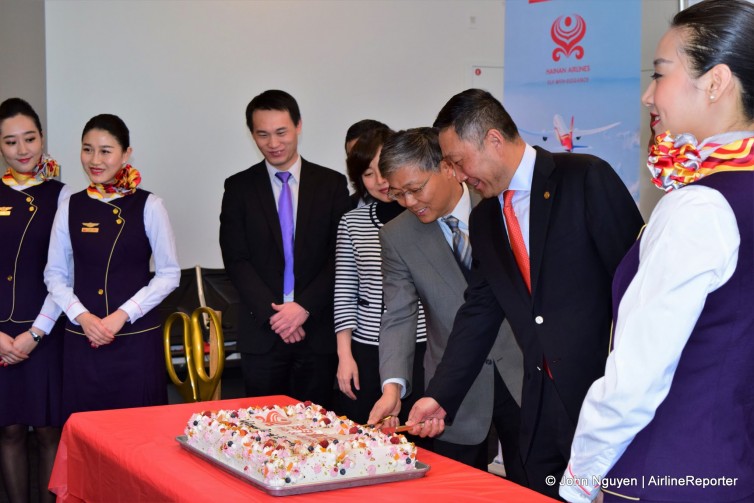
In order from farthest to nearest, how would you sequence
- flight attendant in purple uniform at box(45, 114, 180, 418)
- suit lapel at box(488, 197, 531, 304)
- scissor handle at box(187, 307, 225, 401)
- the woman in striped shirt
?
flight attendant in purple uniform at box(45, 114, 180, 418) < scissor handle at box(187, 307, 225, 401) < the woman in striped shirt < suit lapel at box(488, 197, 531, 304)

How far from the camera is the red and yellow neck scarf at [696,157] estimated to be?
1403mm

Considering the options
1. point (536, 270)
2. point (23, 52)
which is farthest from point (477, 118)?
point (23, 52)

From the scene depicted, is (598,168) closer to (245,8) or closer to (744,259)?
(744,259)

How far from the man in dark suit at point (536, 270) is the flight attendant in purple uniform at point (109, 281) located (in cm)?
162

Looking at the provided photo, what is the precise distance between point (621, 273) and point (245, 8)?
5.55 metres

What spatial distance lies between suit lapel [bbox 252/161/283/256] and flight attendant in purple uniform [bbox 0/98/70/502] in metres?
0.89

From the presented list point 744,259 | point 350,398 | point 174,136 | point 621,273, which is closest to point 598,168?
point 621,273

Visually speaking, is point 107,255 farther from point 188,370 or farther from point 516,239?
point 516,239

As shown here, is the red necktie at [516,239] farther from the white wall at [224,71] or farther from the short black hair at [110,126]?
the white wall at [224,71]

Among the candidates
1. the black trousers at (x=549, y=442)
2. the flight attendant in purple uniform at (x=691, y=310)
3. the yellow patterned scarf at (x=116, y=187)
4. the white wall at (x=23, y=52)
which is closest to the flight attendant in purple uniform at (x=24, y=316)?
the yellow patterned scarf at (x=116, y=187)

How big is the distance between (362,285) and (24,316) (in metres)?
1.52

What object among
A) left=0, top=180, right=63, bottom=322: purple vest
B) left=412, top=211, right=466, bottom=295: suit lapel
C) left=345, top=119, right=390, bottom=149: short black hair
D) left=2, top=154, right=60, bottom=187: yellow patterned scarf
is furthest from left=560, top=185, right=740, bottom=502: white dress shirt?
left=2, top=154, right=60, bottom=187: yellow patterned scarf

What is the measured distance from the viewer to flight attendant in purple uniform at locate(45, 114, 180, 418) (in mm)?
3516

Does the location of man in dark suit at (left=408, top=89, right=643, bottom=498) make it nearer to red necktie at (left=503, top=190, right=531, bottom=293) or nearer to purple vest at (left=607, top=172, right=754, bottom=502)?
red necktie at (left=503, top=190, right=531, bottom=293)
